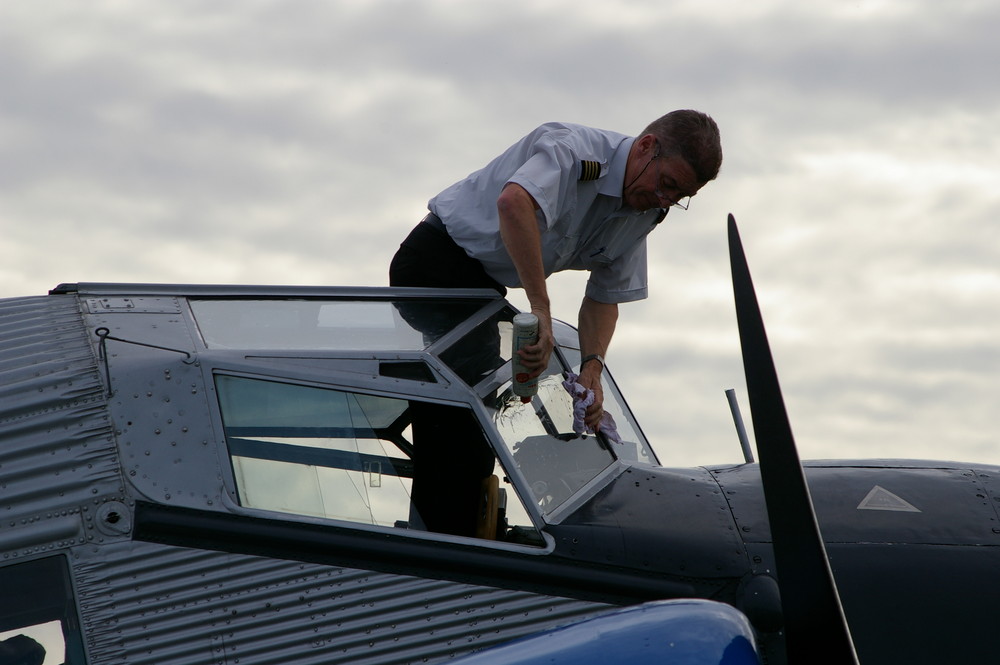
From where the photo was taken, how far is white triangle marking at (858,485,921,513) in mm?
4844

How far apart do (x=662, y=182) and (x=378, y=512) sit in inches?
87.5

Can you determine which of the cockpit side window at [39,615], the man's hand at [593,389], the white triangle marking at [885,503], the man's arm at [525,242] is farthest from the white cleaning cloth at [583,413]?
the cockpit side window at [39,615]

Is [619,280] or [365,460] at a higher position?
[619,280]

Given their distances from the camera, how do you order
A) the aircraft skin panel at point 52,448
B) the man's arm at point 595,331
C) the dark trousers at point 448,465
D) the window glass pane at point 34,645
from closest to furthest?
the window glass pane at point 34,645
the aircraft skin panel at point 52,448
the dark trousers at point 448,465
the man's arm at point 595,331

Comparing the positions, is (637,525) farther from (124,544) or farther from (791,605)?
(124,544)

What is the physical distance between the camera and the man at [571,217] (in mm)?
5258

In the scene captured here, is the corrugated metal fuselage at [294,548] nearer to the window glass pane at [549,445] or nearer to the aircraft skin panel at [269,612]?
the aircraft skin panel at [269,612]

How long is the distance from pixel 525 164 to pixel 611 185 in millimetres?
550

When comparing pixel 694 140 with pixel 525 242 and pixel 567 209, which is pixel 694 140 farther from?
pixel 525 242

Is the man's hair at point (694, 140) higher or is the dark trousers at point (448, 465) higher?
the man's hair at point (694, 140)

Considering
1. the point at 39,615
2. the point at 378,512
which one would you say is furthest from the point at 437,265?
the point at 39,615

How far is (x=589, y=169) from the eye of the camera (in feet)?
18.4

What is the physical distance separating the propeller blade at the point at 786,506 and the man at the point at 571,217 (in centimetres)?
141

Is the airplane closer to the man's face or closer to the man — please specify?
the man
